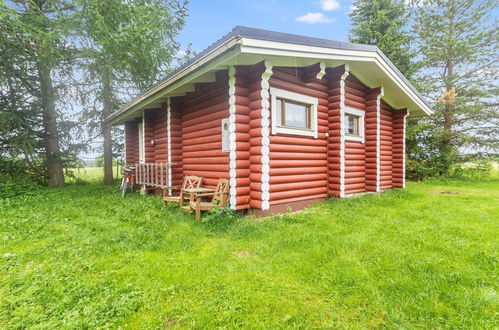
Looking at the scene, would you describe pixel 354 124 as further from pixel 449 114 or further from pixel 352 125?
pixel 449 114

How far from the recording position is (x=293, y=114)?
600 cm

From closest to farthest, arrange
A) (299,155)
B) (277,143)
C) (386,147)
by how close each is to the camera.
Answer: (277,143), (299,155), (386,147)

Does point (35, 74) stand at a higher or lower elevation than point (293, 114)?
higher

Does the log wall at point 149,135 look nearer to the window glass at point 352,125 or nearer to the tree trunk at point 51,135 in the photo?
the tree trunk at point 51,135

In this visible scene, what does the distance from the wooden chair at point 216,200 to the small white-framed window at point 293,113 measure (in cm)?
166

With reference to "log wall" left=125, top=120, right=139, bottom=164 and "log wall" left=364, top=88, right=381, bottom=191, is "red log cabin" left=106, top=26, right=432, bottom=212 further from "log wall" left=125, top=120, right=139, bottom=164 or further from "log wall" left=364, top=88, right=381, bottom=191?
"log wall" left=125, top=120, right=139, bottom=164

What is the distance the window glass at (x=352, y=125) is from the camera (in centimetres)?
758

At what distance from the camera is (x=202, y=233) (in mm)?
4137

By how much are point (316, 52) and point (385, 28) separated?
1009 centimetres

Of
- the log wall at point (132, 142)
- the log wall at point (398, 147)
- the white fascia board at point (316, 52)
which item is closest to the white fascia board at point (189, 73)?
the white fascia board at point (316, 52)

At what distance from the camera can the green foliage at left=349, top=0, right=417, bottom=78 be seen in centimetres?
1184

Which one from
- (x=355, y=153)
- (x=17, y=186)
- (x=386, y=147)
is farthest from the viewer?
(x=386, y=147)

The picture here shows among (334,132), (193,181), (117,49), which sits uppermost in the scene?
(117,49)

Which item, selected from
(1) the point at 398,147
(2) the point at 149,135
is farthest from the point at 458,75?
(2) the point at 149,135
